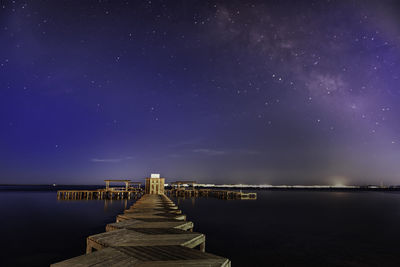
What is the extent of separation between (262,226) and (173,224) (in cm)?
1295

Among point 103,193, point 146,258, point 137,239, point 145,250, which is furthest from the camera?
point 103,193

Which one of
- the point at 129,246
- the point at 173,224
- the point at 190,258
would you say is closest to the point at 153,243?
the point at 129,246

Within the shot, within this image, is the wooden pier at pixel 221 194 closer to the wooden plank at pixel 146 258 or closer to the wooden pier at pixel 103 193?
the wooden pier at pixel 103 193

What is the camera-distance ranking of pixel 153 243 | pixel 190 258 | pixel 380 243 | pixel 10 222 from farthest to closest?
pixel 10 222, pixel 380 243, pixel 153 243, pixel 190 258

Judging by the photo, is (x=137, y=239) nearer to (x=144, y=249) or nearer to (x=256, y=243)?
(x=144, y=249)

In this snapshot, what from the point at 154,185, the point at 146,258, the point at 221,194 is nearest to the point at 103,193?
A: the point at 154,185

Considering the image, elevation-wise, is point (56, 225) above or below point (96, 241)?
below

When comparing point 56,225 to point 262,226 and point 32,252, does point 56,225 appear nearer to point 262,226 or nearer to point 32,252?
point 32,252

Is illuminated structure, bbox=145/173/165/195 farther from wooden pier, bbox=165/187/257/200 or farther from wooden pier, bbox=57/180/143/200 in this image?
wooden pier, bbox=165/187/257/200

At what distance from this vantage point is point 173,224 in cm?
809

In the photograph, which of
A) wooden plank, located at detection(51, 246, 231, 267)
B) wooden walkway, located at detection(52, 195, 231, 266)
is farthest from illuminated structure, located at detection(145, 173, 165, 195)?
wooden plank, located at detection(51, 246, 231, 267)

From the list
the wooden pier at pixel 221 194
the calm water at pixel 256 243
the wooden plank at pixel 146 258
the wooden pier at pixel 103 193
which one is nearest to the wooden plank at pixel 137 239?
the wooden plank at pixel 146 258

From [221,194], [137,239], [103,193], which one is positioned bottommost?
[221,194]

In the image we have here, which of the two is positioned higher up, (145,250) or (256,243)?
(145,250)
